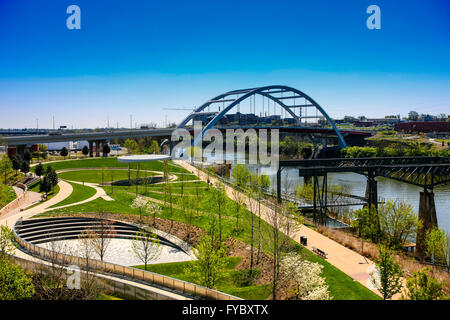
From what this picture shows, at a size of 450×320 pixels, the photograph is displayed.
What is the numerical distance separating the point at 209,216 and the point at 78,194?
17.4m

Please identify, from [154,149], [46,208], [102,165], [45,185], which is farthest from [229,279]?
[154,149]

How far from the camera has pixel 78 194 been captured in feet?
120

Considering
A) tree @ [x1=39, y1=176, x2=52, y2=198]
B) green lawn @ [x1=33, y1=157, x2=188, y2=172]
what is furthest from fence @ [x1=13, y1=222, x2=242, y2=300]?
green lawn @ [x1=33, y1=157, x2=188, y2=172]

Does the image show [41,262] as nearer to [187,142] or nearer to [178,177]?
[178,177]

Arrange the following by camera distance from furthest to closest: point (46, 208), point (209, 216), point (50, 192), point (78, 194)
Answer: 1. point (50, 192)
2. point (78, 194)
3. point (46, 208)
4. point (209, 216)

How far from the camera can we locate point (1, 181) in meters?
40.3

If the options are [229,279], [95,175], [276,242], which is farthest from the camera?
[95,175]

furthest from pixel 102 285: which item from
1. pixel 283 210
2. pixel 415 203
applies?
pixel 415 203

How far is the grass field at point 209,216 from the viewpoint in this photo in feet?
52.7

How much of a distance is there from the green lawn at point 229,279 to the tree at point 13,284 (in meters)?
7.26

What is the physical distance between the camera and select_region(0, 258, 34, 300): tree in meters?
13.3

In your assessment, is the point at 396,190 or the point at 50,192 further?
the point at 396,190

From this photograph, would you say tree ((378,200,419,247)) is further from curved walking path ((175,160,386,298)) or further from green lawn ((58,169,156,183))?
green lawn ((58,169,156,183))

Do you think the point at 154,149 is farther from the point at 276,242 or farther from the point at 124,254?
the point at 276,242
